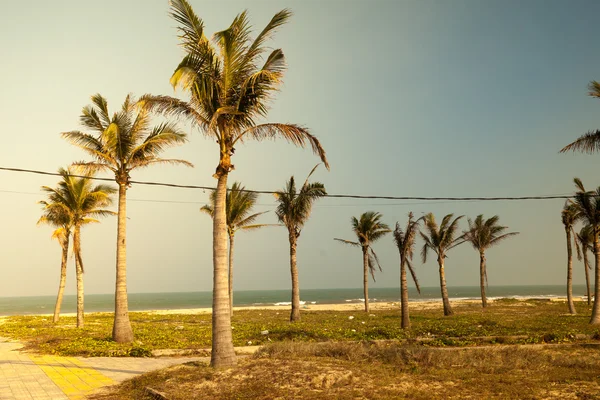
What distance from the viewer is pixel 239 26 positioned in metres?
11.8

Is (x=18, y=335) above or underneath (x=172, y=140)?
underneath

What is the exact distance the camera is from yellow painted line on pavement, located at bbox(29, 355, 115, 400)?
10133mm

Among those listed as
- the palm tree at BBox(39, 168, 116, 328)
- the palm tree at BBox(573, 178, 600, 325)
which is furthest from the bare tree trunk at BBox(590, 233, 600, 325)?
the palm tree at BBox(39, 168, 116, 328)

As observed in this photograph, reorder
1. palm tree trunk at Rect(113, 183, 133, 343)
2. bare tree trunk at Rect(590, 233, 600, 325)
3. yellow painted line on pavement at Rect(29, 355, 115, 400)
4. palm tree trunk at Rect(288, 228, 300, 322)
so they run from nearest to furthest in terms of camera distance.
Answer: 1. yellow painted line on pavement at Rect(29, 355, 115, 400)
2. palm tree trunk at Rect(113, 183, 133, 343)
3. bare tree trunk at Rect(590, 233, 600, 325)
4. palm tree trunk at Rect(288, 228, 300, 322)

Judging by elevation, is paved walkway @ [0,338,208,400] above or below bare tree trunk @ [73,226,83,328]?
below

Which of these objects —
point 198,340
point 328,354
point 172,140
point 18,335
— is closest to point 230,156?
point 328,354

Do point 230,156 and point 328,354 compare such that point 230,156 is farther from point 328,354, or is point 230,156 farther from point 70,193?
point 70,193

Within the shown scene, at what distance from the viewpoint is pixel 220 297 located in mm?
10984

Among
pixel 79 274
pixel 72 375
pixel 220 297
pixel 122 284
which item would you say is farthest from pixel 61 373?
pixel 79 274

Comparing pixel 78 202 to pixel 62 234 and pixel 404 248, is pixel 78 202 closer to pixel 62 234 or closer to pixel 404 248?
pixel 62 234

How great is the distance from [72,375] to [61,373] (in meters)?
0.53

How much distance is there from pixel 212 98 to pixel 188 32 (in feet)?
6.22

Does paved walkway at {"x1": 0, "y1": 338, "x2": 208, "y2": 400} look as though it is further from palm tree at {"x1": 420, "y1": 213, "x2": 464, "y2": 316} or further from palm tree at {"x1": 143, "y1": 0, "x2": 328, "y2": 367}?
palm tree at {"x1": 420, "y1": 213, "x2": 464, "y2": 316}

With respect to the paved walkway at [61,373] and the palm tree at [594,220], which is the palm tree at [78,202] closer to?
the paved walkway at [61,373]
